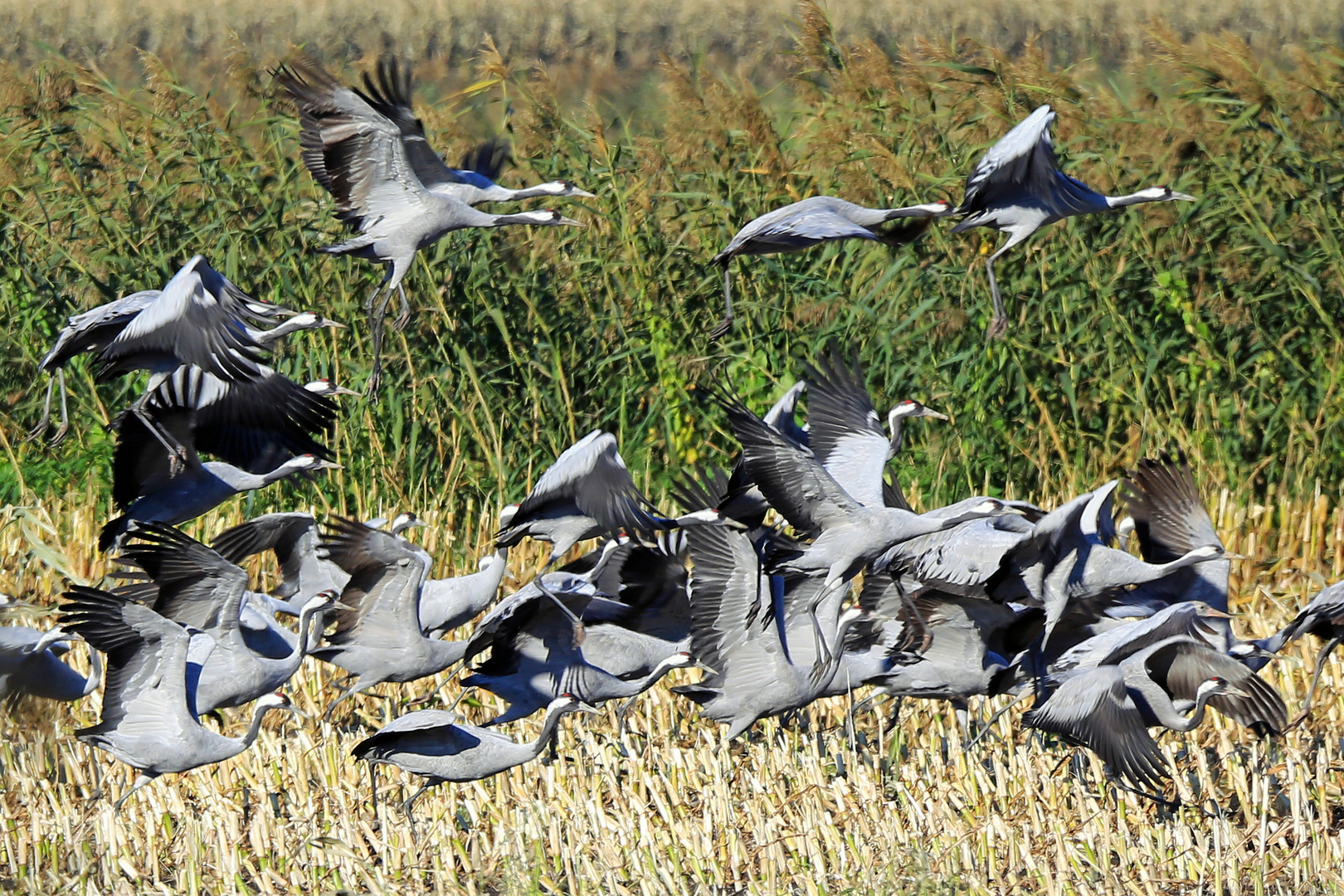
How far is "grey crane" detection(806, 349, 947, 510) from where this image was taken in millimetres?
6193

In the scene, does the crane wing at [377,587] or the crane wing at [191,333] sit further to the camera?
the crane wing at [377,587]

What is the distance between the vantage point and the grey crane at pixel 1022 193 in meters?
5.50

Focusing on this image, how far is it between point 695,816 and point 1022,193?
7.22ft

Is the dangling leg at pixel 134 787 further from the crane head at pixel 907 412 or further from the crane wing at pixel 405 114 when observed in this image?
the crane head at pixel 907 412

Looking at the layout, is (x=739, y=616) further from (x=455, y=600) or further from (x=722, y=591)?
(x=455, y=600)

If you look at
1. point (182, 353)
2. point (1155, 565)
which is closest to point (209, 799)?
point (182, 353)

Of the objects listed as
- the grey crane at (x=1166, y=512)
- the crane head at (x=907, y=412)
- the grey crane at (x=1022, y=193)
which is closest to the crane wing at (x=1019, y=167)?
the grey crane at (x=1022, y=193)

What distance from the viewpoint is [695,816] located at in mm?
5266

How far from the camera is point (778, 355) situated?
878 cm

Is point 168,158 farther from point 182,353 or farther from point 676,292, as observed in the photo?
point 182,353

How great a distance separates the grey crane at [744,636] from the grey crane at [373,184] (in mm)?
1204

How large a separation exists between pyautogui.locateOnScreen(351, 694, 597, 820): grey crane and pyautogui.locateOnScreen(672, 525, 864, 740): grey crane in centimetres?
69

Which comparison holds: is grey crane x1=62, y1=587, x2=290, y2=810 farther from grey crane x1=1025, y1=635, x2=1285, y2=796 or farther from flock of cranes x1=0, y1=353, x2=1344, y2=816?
grey crane x1=1025, y1=635, x2=1285, y2=796

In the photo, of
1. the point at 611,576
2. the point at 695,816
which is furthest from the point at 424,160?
the point at 695,816
